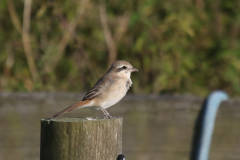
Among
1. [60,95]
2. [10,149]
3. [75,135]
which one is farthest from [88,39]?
[75,135]

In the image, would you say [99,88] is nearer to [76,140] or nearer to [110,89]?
[110,89]

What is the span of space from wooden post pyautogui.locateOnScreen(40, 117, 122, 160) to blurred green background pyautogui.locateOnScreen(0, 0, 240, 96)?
139 inches

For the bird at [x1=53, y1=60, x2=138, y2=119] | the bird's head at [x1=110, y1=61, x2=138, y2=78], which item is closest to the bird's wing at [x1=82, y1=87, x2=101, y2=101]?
the bird at [x1=53, y1=60, x2=138, y2=119]

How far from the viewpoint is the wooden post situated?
2.34 meters

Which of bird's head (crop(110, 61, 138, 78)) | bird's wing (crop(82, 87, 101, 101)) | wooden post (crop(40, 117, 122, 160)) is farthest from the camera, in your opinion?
bird's head (crop(110, 61, 138, 78))

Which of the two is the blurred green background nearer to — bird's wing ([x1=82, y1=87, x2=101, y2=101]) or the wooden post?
bird's wing ([x1=82, y1=87, x2=101, y2=101])

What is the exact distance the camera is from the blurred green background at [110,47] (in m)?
6.07

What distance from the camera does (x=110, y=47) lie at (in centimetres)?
630

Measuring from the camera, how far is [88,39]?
21.2 ft

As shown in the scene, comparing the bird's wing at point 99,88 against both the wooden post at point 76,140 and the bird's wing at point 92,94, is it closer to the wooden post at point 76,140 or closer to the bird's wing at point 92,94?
the bird's wing at point 92,94

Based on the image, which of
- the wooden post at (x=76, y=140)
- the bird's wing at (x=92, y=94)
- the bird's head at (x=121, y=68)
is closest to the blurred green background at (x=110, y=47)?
the bird's head at (x=121, y=68)

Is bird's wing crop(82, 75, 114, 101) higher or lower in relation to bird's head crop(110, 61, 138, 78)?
lower

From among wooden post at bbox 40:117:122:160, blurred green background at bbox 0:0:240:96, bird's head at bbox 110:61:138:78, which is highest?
blurred green background at bbox 0:0:240:96

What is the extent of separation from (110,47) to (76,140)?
4.04 m
